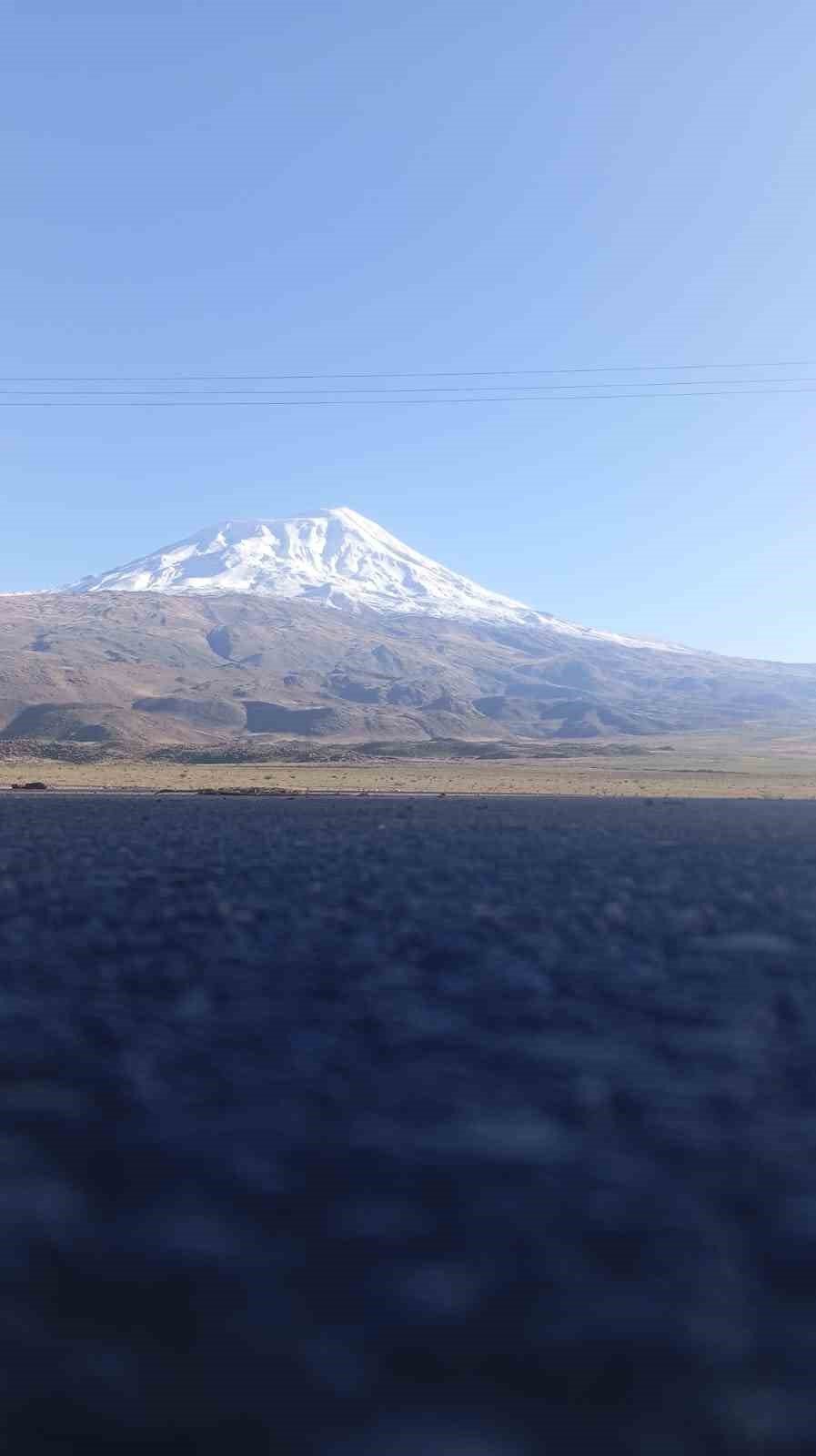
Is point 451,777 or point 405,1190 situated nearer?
point 405,1190

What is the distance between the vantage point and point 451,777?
138 m

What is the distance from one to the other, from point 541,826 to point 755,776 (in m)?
72.9

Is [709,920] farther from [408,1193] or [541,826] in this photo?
[541,826]

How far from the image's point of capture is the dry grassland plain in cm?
11888

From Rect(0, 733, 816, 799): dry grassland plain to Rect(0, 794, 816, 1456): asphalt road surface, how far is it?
85.9 m

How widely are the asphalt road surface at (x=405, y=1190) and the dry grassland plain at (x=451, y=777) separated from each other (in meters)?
85.9

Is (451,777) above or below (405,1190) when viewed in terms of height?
above

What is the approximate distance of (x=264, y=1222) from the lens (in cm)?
1356

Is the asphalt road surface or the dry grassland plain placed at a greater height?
the dry grassland plain

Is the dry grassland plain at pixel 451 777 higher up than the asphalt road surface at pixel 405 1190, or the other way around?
the dry grassland plain at pixel 451 777

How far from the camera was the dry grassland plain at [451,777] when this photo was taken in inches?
4680

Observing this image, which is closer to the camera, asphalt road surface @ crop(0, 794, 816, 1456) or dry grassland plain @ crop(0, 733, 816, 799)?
asphalt road surface @ crop(0, 794, 816, 1456)

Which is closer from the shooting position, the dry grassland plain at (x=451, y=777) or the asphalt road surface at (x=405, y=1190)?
the asphalt road surface at (x=405, y=1190)

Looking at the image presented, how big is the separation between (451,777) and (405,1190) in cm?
12297
